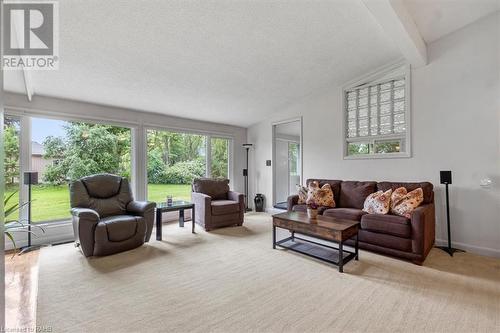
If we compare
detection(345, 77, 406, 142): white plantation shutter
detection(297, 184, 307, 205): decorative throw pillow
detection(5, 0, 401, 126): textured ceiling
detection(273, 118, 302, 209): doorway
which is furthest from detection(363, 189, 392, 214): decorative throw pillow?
detection(273, 118, 302, 209): doorway

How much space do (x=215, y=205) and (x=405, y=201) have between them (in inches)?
115

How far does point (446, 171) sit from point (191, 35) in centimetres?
369

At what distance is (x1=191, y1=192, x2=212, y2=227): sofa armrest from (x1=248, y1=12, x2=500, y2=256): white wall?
2.93m

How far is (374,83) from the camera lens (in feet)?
13.5

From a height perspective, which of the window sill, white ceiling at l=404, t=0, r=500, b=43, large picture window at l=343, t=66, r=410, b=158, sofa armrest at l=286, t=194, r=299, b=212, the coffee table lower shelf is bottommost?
the coffee table lower shelf

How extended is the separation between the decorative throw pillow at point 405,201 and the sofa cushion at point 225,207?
2.56m

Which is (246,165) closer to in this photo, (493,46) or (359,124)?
(359,124)

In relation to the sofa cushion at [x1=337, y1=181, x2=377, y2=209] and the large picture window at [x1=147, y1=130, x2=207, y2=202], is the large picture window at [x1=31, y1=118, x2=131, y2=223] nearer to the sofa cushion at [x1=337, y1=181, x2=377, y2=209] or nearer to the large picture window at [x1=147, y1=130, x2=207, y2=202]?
the large picture window at [x1=147, y1=130, x2=207, y2=202]

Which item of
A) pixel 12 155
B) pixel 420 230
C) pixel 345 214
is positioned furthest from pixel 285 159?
pixel 12 155

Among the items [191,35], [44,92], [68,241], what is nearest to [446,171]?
[191,35]

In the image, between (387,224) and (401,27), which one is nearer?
(401,27)

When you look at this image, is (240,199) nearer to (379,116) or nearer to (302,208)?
(302,208)

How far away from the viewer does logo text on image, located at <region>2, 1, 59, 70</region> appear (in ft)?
6.78

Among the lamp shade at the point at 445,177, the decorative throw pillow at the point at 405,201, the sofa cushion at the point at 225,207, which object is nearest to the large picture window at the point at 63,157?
the sofa cushion at the point at 225,207
